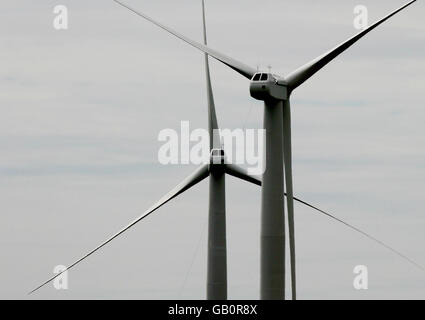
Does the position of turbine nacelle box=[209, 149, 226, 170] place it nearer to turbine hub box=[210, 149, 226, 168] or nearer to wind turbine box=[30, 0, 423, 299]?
turbine hub box=[210, 149, 226, 168]

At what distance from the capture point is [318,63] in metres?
76.8

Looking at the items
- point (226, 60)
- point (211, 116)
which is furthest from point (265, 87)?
point (211, 116)

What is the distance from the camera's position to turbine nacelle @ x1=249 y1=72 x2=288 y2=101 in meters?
75.5

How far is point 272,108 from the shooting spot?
77000 mm

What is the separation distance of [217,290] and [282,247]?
21.9 meters

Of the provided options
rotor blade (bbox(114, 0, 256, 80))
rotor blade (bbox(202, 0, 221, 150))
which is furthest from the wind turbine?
rotor blade (bbox(202, 0, 221, 150))

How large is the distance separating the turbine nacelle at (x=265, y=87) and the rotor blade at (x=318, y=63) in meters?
1.67

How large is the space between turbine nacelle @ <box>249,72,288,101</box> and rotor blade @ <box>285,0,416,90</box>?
1674 mm

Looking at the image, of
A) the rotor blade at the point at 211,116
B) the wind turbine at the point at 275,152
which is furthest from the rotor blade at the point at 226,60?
the rotor blade at the point at 211,116

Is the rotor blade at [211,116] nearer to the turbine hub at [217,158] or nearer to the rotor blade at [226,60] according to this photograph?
the turbine hub at [217,158]

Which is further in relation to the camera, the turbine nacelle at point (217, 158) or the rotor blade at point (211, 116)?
the turbine nacelle at point (217, 158)

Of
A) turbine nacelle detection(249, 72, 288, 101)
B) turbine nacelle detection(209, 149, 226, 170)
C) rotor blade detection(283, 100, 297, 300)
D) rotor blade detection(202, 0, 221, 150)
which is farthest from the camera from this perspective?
turbine nacelle detection(209, 149, 226, 170)

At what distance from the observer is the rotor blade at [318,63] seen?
74.1m
